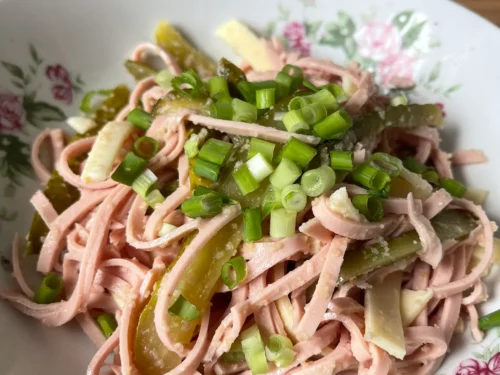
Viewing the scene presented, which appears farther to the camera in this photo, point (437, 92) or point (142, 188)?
point (437, 92)

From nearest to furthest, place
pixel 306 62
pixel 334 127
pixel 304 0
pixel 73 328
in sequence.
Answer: pixel 334 127 → pixel 73 328 → pixel 306 62 → pixel 304 0

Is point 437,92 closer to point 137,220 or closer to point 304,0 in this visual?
point 304,0

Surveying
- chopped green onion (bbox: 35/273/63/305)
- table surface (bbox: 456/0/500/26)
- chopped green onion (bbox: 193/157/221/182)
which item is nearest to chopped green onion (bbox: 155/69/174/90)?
chopped green onion (bbox: 193/157/221/182)

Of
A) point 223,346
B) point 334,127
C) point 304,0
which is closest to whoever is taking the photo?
point 223,346

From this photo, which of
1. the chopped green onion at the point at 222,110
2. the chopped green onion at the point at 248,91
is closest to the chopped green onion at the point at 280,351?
the chopped green onion at the point at 222,110

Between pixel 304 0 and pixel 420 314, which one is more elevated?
pixel 304 0

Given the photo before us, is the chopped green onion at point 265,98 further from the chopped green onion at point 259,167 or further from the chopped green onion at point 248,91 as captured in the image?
the chopped green onion at point 259,167

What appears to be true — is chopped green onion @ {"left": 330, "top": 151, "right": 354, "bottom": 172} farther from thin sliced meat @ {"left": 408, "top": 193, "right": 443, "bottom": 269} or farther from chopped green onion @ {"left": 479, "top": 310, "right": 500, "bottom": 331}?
chopped green onion @ {"left": 479, "top": 310, "right": 500, "bottom": 331}

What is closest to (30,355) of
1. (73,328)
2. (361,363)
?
(73,328)
